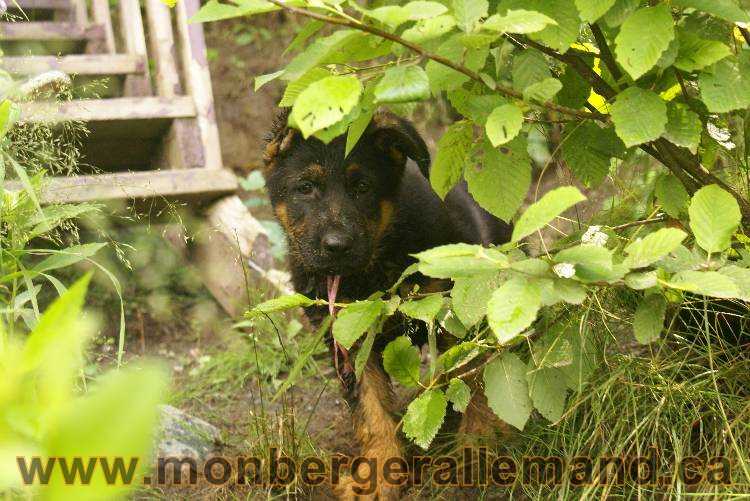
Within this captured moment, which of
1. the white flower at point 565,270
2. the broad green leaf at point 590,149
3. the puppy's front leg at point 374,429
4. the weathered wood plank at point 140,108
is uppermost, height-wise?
the white flower at point 565,270

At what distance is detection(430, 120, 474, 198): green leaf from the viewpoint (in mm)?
1905

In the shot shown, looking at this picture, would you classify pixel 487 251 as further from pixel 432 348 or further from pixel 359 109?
pixel 432 348

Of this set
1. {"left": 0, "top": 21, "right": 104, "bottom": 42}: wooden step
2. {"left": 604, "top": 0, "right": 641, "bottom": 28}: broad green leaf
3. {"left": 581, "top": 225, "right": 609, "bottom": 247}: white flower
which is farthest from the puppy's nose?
{"left": 0, "top": 21, "right": 104, "bottom": 42}: wooden step

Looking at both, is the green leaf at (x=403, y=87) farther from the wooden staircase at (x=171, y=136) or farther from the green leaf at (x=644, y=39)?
the wooden staircase at (x=171, y=136)

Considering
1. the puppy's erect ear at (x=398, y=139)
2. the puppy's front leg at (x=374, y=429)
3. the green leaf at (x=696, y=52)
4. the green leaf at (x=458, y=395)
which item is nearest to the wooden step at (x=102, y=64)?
the puppy's erect ear at (x=398, y=139)

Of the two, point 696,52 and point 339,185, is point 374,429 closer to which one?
point 339,185

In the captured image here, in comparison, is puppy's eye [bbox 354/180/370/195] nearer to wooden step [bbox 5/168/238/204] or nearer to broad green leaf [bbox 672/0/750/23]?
wooden step [bbox 5/168/238/204]

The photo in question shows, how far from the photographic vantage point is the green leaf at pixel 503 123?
151cm

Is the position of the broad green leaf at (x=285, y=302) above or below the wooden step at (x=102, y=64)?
above

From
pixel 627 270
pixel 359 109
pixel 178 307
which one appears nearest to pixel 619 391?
pixel 627 270

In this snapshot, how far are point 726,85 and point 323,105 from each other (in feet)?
2.71

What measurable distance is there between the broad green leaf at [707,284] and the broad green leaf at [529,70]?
498mm

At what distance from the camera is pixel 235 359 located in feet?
13.1

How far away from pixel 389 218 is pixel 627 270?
1712mm
